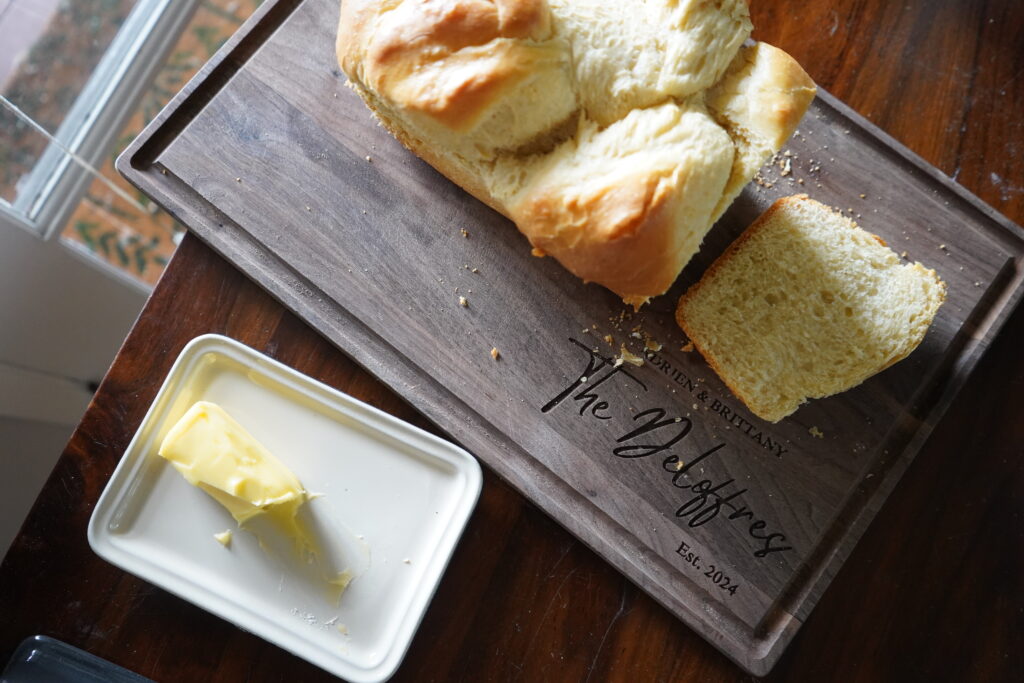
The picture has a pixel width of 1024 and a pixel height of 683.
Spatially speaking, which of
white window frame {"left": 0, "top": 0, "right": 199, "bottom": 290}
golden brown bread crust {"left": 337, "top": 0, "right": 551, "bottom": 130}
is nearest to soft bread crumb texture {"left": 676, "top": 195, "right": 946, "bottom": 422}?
golden brown bread crust {"left": 337, "top": 0, "right": 551, "bottom": 130}

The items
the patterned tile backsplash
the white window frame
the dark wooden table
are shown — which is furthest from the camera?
the patterned tile backsplash

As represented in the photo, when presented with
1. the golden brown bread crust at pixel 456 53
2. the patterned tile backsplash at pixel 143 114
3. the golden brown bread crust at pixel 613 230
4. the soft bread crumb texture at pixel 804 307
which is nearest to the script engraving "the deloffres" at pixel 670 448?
the soft bread crumb texture at pixel 804 307

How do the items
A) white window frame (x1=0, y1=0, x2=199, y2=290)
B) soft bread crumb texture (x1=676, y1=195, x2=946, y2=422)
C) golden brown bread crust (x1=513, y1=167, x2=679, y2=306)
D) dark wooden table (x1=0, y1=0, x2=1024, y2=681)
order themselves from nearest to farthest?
golden brown bread crust (x1=513, y1=167, x2=679, y2=306) → soft bread crumb texture (x1=676, y1=195, x2=946, y2=422) → dark wooden table (x1=0, y1=0, x2=1024, y2=681) → white window frame (x1=0, y1=0, x2=199, y2=290)

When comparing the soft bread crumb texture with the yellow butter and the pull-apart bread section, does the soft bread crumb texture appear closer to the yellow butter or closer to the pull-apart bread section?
the pull-apart bread section

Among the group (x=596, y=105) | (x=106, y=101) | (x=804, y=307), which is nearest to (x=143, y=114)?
(x=106, y=101)

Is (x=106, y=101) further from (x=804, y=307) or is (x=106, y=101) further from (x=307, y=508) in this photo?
(x=804, y=307)

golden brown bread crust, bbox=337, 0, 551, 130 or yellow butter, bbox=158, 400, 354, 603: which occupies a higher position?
golden brown bread crust, bbox=337, 0, 551, 130

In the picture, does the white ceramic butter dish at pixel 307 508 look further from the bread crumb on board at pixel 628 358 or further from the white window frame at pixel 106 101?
the white window frame at pixel 106 101
